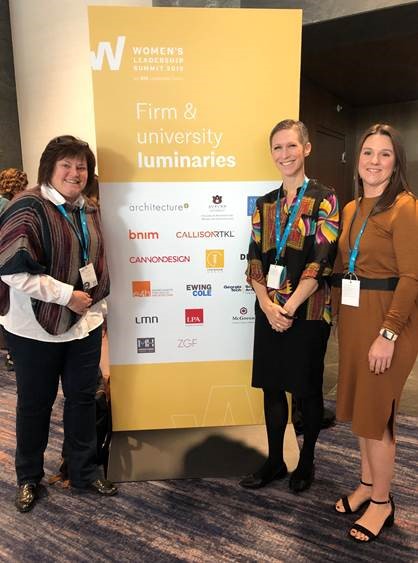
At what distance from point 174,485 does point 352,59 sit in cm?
378

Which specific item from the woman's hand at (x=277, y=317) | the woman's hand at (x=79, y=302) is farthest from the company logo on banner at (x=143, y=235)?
the woman's hand at (x=277, y=317)

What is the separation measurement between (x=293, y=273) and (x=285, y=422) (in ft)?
2.43

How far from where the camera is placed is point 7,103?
4.13 m

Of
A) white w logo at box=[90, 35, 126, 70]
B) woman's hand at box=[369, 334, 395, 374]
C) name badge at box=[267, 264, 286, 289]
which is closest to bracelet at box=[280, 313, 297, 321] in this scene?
name badge at box=[267, 264, 286, 289]

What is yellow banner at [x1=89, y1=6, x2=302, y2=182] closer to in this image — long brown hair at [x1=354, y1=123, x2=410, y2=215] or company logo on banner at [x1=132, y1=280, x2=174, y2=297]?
company logo on banner at [x1=132, y1=280, x2=174, y2=297]

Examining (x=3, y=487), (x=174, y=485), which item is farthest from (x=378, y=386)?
(x=3, y=487)

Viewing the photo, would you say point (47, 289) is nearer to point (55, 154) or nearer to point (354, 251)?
point (55, 154)

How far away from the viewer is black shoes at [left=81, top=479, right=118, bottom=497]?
6.75ft

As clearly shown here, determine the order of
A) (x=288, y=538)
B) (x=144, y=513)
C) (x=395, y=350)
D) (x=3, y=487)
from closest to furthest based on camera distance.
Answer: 1. (x=395, y=350)
2. (x=288, y=538)
3. (x=144, y=513)
4. (x=3, y=487)

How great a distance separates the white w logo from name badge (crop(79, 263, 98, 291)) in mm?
900

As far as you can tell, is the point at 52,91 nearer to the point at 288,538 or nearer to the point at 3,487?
the point at 3,487

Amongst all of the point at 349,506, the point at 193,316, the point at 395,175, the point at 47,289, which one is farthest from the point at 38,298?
the point at 349,506

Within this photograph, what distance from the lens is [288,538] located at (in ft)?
5.81

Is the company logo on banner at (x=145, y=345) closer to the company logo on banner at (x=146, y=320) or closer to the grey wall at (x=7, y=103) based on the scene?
the company logo on banner at (x=146, y=320)
